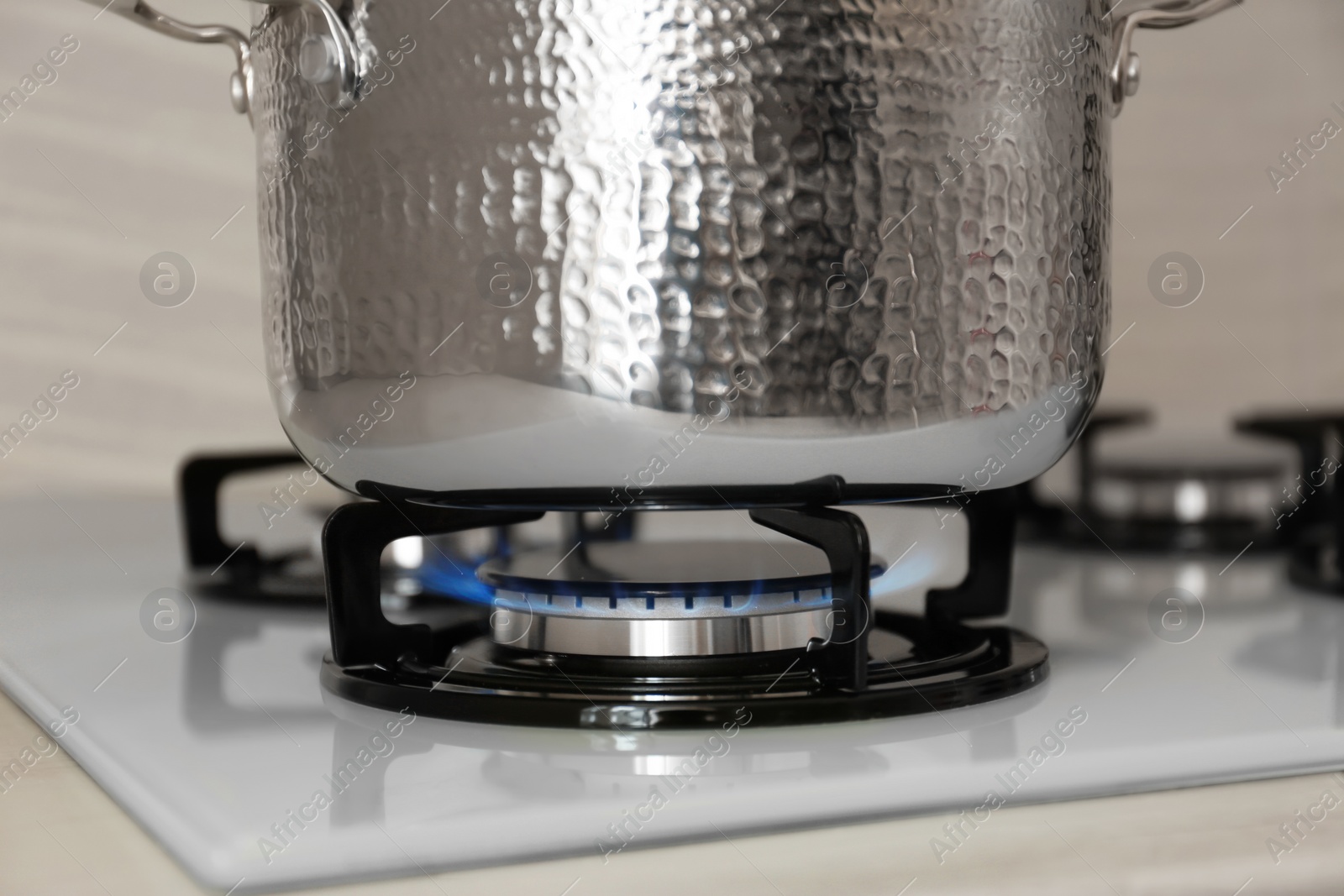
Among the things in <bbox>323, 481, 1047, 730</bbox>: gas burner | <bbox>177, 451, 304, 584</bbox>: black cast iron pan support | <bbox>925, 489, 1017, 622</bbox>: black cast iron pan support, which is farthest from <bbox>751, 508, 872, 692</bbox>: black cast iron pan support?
<bbox>177, 451, 304, 584</bbox>: black cast iron pan support

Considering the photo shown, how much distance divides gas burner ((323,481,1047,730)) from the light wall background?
0.88 meters

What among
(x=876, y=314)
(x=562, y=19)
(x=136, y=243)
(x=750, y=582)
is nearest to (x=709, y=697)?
(x=750, y=582)

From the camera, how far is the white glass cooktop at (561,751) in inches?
13.5

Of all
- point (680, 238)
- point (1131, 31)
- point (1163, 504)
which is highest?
point (1131, 31)

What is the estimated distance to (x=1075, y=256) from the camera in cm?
54

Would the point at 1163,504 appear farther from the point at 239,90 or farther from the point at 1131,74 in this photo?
the point at 239,90

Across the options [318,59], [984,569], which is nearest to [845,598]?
[984,569]

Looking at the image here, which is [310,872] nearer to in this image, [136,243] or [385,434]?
[385,434]

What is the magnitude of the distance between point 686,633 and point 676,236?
164mm

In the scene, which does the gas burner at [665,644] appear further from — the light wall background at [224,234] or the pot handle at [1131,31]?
the light wall background at [224,234]

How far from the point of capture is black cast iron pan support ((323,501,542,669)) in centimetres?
52

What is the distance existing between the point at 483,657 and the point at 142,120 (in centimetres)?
102

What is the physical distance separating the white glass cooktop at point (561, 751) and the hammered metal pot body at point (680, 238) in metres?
0.11

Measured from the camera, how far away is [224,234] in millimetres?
1339
